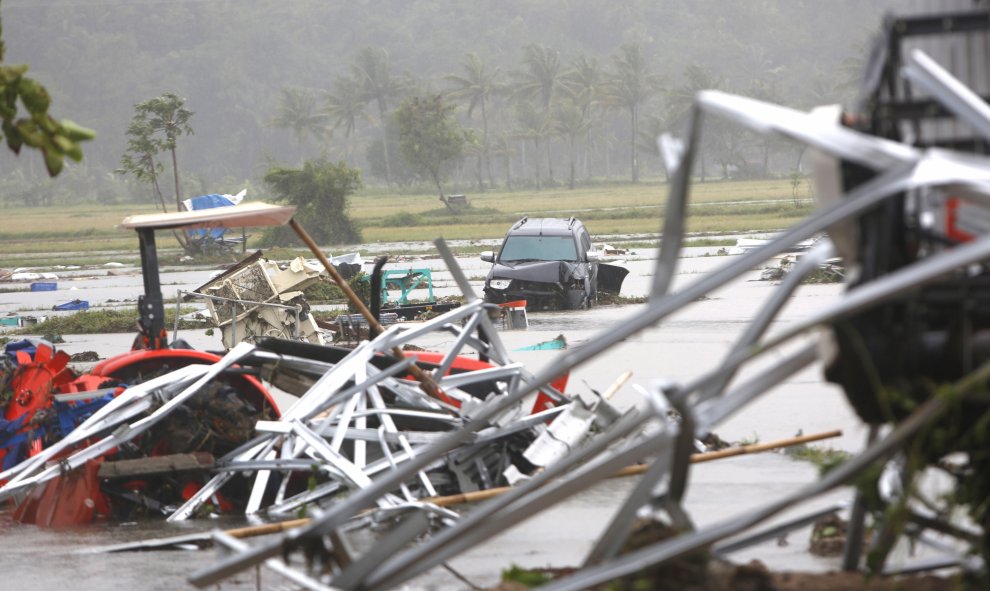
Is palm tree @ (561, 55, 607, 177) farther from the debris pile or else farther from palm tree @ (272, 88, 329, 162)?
the debris pile

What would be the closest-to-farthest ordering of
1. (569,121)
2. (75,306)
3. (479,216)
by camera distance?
(75,306), (479,216), (569,121)

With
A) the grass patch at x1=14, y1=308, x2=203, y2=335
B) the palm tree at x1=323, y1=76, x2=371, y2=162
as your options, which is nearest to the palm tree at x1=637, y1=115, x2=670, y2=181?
the palm tree at x1=323, y1=76, x2=371, y2=162

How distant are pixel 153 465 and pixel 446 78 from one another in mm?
125383

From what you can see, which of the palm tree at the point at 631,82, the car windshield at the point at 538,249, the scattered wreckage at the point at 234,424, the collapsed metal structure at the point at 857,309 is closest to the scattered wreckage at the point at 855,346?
the collapsed metal structure at the point at 857,309

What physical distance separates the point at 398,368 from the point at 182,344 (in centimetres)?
244

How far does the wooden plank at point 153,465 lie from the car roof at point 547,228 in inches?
671

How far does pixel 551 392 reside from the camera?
9328mm

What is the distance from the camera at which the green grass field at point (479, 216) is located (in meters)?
60.7

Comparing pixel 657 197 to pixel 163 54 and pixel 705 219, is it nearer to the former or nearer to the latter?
pixel 705 219

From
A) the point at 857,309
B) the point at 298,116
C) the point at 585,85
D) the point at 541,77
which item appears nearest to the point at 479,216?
the point at 585,85

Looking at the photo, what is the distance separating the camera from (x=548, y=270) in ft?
79.8

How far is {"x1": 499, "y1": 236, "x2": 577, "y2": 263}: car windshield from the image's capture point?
2491 centimetres

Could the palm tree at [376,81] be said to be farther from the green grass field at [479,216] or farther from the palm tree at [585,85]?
the green grass field at [479,216]

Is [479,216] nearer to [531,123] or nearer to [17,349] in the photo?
[531,123]
